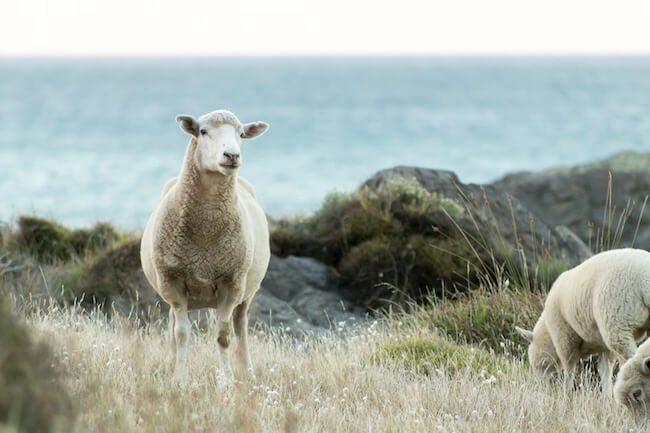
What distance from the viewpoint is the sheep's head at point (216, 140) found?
605 cm

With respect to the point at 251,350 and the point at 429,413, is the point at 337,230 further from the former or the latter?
the point at 429,413

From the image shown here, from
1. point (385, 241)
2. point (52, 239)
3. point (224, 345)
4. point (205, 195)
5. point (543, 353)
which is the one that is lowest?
point (52, 239)

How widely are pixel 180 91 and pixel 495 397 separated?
122961 mm

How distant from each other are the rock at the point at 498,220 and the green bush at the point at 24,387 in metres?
8.96

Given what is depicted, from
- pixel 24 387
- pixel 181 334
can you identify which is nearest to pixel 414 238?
pixel 181 334

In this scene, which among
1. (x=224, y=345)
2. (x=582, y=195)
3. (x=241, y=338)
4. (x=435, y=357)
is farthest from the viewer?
(x=582, y=195)

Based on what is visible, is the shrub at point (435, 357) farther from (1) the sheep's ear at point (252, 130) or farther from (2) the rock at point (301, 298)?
(1) the sheep's ear at point (252, 130)

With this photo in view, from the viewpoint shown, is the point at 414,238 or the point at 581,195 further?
the point at 581,195

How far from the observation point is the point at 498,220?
12.7 metres

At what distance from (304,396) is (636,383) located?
82.8 inches

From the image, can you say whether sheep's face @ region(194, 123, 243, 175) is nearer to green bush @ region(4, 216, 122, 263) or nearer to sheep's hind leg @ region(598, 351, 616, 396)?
sheep's hind leg @ region(598, 351, 616, 396)

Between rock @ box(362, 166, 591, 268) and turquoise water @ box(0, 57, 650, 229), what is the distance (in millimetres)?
17933

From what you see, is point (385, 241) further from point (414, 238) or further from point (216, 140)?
point (216, 140)

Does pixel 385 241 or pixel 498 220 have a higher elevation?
pixel 498 220
